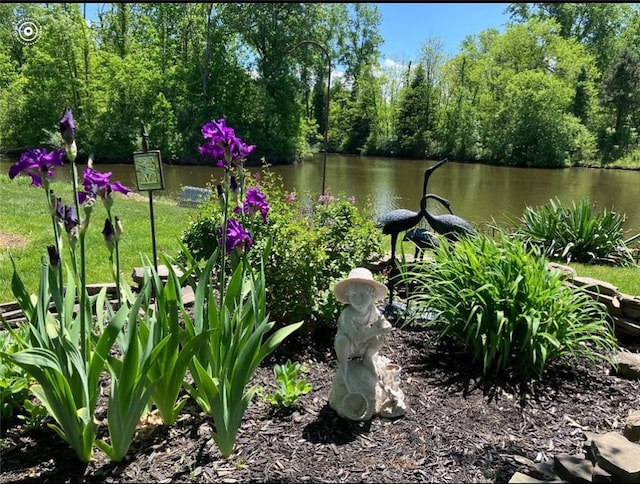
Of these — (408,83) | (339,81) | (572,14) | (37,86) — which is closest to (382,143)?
(408,83)

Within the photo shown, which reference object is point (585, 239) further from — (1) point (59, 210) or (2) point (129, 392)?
(1) point (59, 210)

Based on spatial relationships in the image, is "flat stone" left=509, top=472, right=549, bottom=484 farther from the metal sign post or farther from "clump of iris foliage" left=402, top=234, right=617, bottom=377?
the metal sign post

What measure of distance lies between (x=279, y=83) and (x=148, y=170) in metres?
28.9

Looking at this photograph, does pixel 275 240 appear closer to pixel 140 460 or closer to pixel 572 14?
pixel 140 460

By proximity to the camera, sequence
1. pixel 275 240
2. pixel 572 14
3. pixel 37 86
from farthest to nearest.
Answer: pixel 572 14 → pixel 37 86 → pixel 275 240

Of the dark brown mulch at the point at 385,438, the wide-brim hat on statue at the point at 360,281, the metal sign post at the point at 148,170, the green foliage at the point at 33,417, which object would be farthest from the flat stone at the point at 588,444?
the metal sign post at the point at 148,170

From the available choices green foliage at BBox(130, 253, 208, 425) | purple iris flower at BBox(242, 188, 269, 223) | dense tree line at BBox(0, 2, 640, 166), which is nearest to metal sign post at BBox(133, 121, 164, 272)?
purple iris flower at BBox(242, 188, 269, 223)

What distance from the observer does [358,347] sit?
2.37m

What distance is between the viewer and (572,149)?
31.3 metres

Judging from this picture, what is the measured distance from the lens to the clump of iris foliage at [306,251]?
3236 mm

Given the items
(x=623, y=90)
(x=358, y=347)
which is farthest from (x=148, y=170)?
(x=623, y=90)

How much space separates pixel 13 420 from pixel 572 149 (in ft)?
115

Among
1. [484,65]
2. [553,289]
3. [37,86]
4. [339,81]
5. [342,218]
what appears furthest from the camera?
[339,81]

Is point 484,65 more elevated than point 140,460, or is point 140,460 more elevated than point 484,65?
point 484,65
